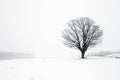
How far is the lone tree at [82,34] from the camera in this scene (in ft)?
109

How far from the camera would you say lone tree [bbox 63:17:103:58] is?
1305 inches

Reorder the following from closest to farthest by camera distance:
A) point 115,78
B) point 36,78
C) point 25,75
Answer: point 115,78 → point 36,78 → point 25,75

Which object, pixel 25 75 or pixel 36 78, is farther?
pixel 25 75

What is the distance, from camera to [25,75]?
12.4 metres

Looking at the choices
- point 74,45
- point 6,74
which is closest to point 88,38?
point 74,45

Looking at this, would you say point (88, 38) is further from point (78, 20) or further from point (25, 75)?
point (25, 75)

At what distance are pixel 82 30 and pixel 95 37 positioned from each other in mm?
4164

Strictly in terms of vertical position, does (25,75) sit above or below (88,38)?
below

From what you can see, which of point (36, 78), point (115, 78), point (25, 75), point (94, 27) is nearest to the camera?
point (115, 78)

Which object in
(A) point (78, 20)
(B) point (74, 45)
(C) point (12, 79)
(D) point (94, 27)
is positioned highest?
(A) point (78, 20)

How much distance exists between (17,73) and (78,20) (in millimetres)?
25188

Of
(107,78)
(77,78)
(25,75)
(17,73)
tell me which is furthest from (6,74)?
(107,78)

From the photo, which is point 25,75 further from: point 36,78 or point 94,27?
point 94,27

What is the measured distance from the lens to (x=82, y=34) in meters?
33.8
